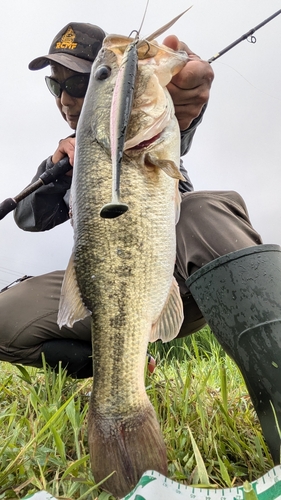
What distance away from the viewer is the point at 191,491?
120 centimetres

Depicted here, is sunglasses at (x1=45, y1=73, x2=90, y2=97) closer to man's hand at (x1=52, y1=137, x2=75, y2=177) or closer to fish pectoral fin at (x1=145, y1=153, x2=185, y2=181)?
man's hand at (x1=52, y1=137, x2=75, y2=177)

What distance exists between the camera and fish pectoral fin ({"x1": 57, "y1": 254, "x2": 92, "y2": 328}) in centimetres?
163

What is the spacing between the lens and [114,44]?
73.9 inches

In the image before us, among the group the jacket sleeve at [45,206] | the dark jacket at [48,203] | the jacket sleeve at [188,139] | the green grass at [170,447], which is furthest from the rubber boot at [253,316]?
the jacket sleeve at [45,206]

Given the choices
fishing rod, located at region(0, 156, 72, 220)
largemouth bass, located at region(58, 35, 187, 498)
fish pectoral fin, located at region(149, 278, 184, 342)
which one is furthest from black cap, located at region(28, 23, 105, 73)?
fish pectoral fin, located at region(149, 278, 184, 342)

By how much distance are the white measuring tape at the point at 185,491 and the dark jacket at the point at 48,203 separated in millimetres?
1910

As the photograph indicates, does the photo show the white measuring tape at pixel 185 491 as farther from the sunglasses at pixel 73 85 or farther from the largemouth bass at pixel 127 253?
the sunglasses at pixel 73 85

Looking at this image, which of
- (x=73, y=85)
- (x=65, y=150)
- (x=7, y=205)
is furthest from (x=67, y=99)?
(x=7, y=205)

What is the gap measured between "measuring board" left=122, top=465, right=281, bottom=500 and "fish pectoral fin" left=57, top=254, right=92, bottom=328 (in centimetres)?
61

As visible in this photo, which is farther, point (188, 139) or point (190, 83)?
point (188, 139)

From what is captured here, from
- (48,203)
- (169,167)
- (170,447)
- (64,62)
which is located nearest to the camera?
(169,167)

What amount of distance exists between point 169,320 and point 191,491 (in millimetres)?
612

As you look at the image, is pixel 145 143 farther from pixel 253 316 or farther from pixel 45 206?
pixel 45 206

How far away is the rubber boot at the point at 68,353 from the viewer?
9.04 feet
